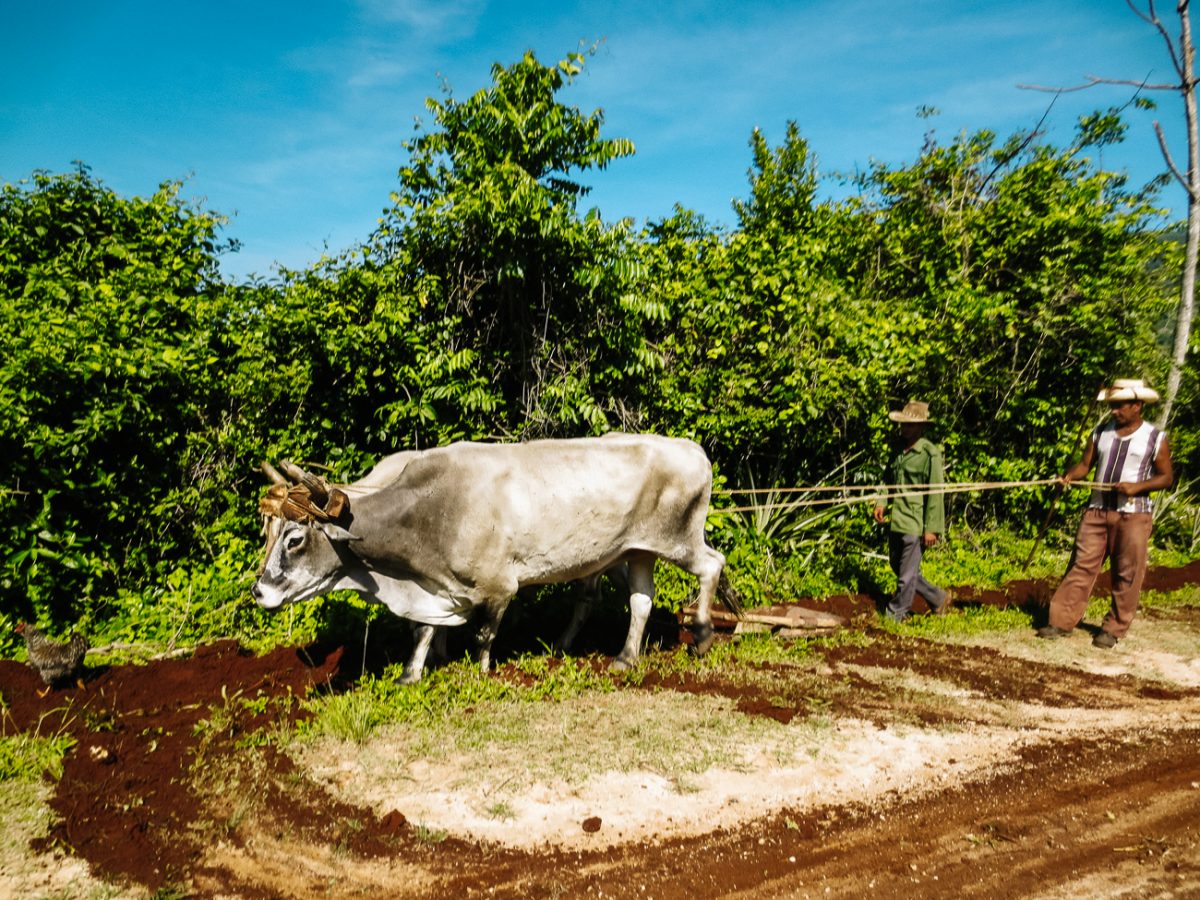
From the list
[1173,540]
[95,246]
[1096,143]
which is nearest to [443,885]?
[95,246]

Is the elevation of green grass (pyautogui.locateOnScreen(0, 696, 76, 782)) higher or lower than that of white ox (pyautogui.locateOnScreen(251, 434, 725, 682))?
lower

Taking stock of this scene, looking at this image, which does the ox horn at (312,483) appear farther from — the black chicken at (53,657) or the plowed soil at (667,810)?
the black chicken at (53,657)

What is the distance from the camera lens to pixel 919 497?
7.67 meters

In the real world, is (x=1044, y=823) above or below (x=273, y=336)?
below

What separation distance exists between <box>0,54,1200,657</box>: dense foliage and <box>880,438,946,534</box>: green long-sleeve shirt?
115 cm

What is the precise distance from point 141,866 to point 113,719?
5.27 ft

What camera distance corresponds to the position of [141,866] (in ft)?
11.1

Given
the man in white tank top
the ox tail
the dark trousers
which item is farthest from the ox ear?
the man in white tank top

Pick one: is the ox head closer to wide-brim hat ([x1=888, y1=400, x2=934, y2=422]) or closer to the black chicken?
the black chicken

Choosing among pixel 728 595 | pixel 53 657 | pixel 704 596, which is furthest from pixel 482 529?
pixel 53 657

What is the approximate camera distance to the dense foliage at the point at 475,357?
6.39 m

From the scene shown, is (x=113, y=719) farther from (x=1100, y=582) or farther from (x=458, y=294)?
(x=1100, y=582)

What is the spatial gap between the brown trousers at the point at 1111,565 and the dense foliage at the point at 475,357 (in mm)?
2272

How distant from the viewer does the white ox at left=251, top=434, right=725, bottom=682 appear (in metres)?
5.27
